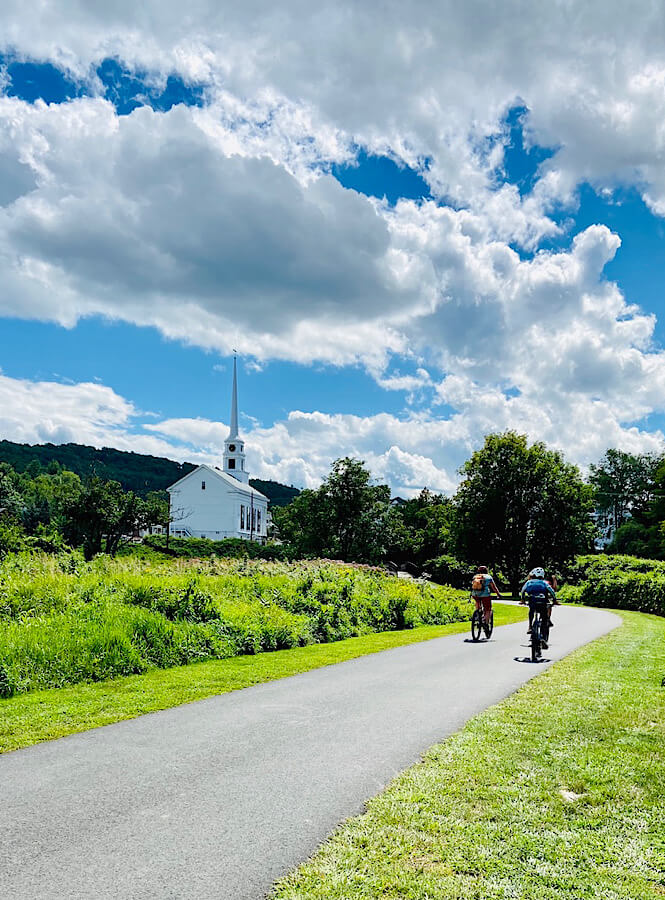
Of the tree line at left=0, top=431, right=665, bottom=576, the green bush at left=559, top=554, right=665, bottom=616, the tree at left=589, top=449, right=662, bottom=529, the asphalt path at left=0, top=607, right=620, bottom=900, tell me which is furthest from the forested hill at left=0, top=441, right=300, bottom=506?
the asphalt path at left=0, top=607, right=620, bottom=900

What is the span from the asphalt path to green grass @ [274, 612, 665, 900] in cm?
31

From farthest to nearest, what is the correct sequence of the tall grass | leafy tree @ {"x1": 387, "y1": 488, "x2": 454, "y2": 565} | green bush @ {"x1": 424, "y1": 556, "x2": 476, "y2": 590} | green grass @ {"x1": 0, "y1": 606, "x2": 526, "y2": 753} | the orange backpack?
1. leafy tree @ {"x1": 387, "y1": 488, "x2": 454, "y2": 565}
2. green bush @ {"x1": 424, "y1": 556, "x2": 476, "y2": 590}
3. the orange backpack
4. the tall grass
5. green grass @ {"x1": 0, "y1": 606, "x2": 526, "y2": 753}

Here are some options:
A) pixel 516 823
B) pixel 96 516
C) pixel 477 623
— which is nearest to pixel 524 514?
pixel 96 516

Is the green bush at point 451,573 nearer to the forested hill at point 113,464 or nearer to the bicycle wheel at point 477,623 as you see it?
the bicycle wheel at point 477,623

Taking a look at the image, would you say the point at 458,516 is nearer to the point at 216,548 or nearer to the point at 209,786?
the point at 216,548

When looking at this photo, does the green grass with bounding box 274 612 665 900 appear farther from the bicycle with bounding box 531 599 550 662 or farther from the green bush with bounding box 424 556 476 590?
the green bush with bounding box 424 556 476 590

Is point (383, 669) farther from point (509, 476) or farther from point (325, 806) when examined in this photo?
point (509, 476)

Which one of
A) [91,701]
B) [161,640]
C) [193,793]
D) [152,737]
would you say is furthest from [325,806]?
[161,640]

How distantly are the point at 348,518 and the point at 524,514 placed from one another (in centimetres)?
1306

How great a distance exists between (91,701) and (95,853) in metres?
4.74

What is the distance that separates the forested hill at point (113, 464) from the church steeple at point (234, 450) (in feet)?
111

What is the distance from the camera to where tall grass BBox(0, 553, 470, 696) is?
10227 millimetres

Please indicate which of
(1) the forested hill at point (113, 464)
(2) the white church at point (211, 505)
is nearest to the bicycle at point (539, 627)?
(2) the white church at point (211, 505)

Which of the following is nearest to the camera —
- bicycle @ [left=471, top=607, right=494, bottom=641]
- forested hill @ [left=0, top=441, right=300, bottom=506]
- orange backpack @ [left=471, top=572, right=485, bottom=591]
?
orange backpack @ [left=471, top=572, right=485, bottom=591]
